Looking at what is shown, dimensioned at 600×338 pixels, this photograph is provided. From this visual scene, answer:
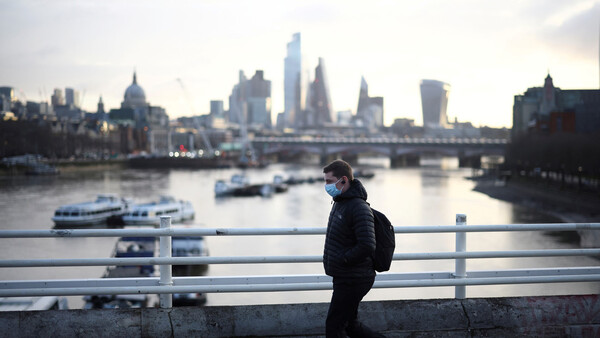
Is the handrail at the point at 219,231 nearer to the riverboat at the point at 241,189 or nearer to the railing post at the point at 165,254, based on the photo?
the railing post at the point at 165,254

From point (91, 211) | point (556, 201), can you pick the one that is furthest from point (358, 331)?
point (556, 201)

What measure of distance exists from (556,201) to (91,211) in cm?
3028

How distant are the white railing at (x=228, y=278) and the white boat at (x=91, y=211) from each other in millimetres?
33425

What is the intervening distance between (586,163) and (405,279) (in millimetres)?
43979

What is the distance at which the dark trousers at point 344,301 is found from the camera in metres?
3.48

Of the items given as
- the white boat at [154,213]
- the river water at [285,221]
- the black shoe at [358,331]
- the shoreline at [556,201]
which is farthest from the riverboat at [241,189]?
the black shoe at [358,331]

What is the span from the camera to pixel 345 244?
347cm

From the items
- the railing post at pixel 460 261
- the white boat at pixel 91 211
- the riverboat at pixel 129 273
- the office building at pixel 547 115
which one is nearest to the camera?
the railing post at pixel 460 261

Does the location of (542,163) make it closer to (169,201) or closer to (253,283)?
(169,201)

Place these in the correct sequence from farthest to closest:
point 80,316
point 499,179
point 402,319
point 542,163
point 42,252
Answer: point 499,179, point 542,163, point 42,252, point 402,319, point 80,316

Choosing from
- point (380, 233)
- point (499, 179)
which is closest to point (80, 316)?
point (380, 233)

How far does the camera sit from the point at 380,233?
3518 mm

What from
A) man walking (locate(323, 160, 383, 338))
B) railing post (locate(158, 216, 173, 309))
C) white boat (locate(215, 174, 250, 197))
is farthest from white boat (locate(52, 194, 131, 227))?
man walking (locate(323, 160, 383, 338))

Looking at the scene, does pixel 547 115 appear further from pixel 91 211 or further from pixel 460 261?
pixel 460 261
